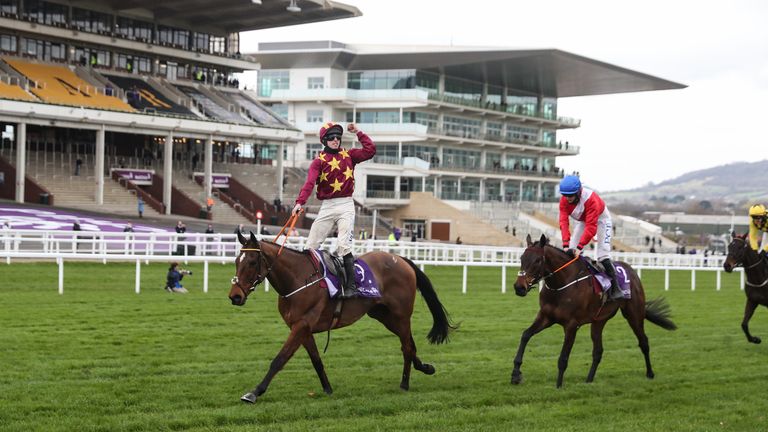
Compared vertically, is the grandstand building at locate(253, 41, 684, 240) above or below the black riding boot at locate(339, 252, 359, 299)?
above

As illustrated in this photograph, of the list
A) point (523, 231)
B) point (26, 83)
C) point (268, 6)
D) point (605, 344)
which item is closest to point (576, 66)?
point (523, 231)

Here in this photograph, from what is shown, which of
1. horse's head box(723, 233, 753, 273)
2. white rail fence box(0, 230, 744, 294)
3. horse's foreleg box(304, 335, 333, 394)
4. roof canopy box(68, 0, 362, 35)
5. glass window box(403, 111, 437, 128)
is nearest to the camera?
horse's foreleg box(304, 335, 333, 394)

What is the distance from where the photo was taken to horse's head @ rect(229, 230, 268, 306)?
834 cm

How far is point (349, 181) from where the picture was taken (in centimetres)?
955

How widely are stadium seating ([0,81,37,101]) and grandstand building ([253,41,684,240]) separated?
25.4m

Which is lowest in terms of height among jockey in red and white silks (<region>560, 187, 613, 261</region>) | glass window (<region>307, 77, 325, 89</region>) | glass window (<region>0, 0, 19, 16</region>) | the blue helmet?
jockey in red and white silks (<region>560, 187, 613, 261</region>)

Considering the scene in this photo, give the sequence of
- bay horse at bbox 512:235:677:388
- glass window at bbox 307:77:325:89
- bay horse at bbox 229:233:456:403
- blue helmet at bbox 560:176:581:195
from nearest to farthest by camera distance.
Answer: bay horse at bbox 229:233:456:403 → bay horse at bbox 512:235:677:388 → blue helmet at bbox 560:176:581:195 → glass window at bbox 307:77:325:89

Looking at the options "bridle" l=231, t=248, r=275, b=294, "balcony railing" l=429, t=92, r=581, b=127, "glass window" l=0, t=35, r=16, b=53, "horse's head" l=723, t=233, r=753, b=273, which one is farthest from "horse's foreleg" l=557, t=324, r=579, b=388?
"balcony railing" l=429, t=92, r=581, b=127

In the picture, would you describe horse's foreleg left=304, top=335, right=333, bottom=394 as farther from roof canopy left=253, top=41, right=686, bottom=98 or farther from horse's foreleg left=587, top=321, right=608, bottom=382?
roof canopy left=253, top=41, right=686, bottom=98

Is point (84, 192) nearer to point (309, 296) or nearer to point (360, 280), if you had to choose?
point (360, 280)

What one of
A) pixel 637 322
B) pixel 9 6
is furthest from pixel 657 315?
pixel 9 6

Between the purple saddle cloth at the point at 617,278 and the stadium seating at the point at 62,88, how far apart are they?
35354mm

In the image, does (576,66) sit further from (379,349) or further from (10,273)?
(379,349)

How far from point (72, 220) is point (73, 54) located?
1777 centimetres
